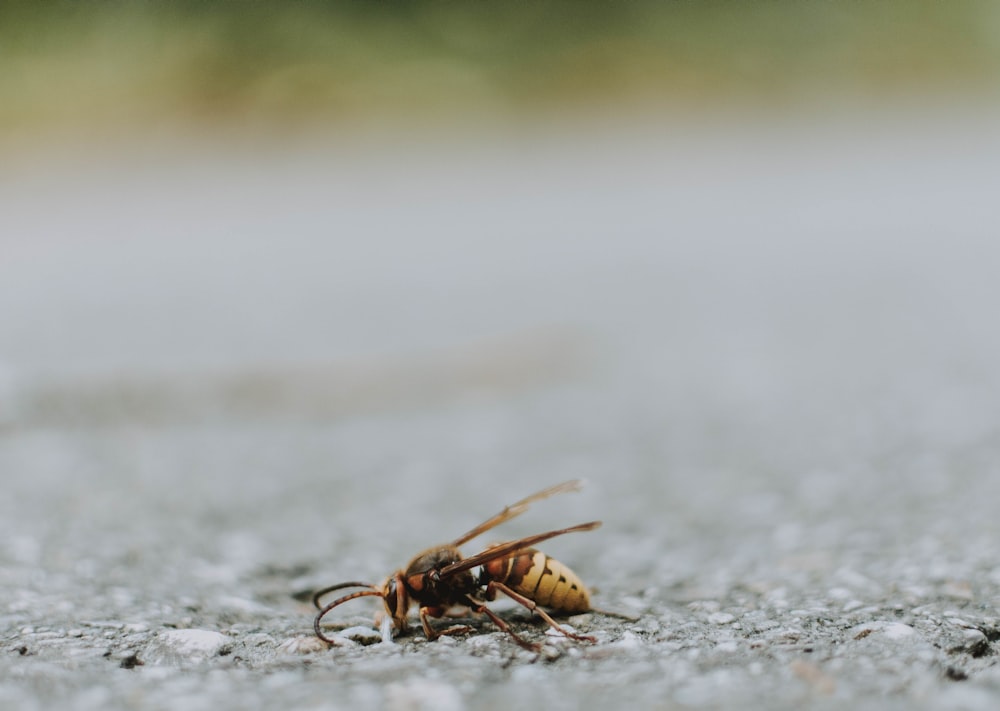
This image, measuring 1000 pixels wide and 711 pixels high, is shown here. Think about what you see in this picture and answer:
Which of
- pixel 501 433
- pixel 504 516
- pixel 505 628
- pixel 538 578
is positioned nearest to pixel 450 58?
pixel 501 433

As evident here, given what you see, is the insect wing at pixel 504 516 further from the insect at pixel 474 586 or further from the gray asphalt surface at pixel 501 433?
the gray asphalt surface at pixel 501 433

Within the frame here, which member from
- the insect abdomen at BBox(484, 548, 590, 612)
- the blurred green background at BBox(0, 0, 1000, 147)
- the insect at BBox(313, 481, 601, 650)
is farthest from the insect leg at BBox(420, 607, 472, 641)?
the blurred green background at BBox(0, 0, 1000, 147)

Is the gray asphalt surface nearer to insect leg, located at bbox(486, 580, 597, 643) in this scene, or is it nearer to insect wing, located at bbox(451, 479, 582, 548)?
insect leg, located at bbox(486, 580, 597, 643)

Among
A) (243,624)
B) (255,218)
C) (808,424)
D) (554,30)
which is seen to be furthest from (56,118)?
(243,624)

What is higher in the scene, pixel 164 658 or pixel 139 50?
pixel 139 50

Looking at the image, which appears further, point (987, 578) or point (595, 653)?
point (987, 578)

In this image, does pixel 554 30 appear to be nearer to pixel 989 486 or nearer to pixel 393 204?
pixel 393 204
